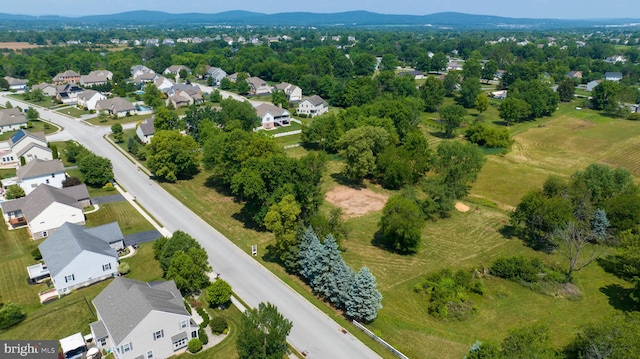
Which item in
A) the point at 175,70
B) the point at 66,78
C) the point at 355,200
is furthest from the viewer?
the point at 175,70

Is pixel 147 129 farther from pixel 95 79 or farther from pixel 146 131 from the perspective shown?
pixel 95 79

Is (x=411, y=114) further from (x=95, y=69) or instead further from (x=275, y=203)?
(x=95, y=69)

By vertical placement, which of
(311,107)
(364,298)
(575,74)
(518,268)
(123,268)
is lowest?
(518,268)

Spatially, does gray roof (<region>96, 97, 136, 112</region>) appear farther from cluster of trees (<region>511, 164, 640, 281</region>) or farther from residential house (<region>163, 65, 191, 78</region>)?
cluster of trees (<region>511, 164, 640, 281</region>)

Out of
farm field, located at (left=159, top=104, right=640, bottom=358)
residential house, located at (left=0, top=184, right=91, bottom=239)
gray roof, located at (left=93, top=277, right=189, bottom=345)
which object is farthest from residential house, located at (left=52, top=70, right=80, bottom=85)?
gray roof, located at (left=93, top=277, right=189, bottom=345)

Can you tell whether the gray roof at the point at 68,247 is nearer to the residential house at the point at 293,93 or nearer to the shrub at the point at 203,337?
the shrub at the point at 203,337

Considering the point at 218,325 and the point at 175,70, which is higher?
the point at 175,70

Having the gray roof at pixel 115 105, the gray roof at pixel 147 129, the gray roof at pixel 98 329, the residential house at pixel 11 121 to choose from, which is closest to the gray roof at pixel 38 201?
the gray roof at pixel 98 329

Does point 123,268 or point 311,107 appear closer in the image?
point 123,268

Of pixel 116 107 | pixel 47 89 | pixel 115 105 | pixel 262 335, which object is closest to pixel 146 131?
pixel 116 107
